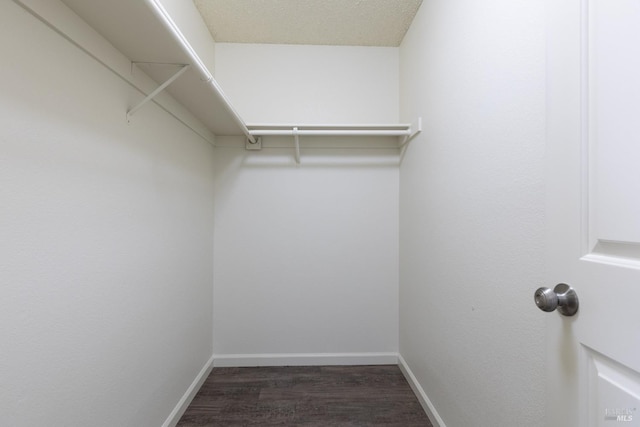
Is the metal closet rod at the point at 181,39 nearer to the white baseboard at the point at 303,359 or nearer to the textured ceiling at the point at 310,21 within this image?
the textured ceiling at the point at 310,21

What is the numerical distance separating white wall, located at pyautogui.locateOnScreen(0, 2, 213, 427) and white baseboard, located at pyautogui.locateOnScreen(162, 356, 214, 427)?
0.14ft

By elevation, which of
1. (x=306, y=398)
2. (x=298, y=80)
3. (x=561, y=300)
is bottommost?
(x=306, y=398)

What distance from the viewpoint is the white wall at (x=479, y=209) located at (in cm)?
83

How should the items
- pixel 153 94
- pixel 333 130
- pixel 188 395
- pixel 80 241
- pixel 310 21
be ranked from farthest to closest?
pixel 333 130 < pixel 310 21 < pixel 188 395 < pixel 153 94 < pixel 80 241

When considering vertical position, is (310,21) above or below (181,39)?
above

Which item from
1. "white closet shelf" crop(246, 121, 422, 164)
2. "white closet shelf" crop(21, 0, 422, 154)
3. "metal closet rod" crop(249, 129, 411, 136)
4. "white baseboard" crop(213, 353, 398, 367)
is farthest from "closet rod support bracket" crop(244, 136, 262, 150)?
"white baseboard" crop(213, 353, 398, 367)

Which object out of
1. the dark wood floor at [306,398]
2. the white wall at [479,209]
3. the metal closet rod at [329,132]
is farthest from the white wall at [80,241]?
the white wall at [479,209]

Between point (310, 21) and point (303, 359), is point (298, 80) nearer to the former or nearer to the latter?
point (310, 21)

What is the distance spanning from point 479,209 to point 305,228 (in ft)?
4.22

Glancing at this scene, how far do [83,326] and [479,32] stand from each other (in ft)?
6.15

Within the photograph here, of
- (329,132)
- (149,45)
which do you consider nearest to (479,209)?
(329,132)

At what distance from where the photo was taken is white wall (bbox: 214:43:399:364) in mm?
2084

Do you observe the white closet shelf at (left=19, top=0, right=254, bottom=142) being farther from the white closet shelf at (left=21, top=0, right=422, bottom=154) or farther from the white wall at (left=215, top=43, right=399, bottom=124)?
the white wall at (left=215, top=43, right=399, bottom=124)

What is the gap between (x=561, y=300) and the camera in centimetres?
61
